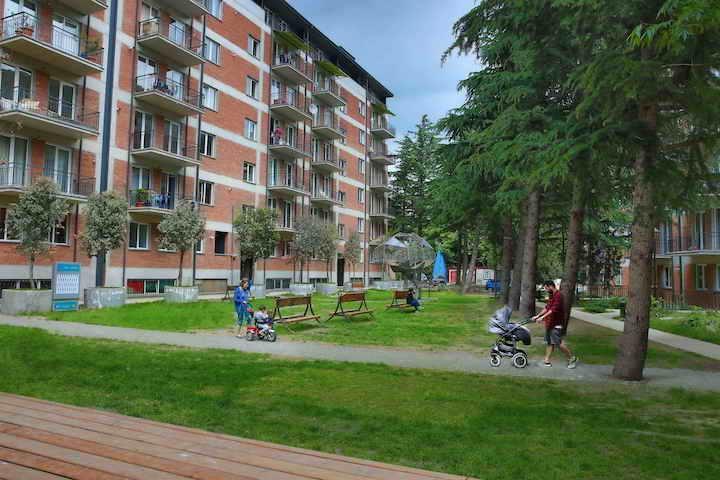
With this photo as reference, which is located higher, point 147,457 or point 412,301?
point 147,457

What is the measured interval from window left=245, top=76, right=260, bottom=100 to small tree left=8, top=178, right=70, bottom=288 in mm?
18348

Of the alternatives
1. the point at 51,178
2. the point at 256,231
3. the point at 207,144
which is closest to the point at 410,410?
the point at 51,178

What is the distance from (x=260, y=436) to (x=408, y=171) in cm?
5588

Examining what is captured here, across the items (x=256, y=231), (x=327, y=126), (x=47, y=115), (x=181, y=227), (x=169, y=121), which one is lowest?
(x=181, y=227)

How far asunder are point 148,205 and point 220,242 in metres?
6.56

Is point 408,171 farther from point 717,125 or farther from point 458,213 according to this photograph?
point 717,125

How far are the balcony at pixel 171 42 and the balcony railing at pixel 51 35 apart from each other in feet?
8.97

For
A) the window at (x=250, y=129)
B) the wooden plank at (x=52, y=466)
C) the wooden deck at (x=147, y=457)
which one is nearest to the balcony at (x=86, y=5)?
the window at (x=250, y=129)

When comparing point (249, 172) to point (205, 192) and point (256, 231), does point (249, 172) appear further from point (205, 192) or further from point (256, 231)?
point (256, 231)

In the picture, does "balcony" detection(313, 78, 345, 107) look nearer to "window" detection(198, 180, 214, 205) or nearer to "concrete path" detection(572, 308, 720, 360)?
"window" detection(198, 180, 214, 205)

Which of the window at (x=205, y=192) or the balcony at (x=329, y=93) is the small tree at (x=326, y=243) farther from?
the balcony at (x=329, y=93)

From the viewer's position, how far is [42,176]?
60.3 ft

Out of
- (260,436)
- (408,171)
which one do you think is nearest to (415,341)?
(260,436)

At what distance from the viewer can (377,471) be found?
3.33 meters
